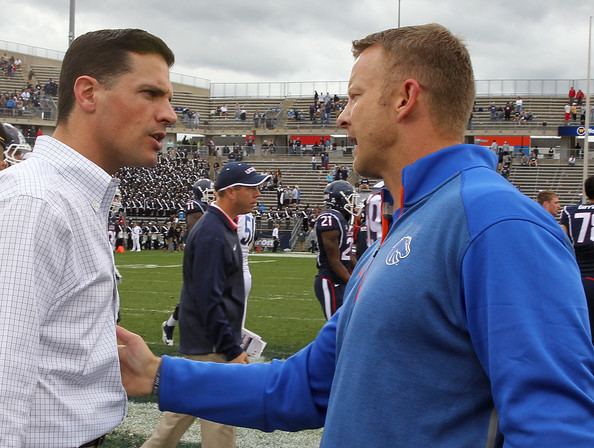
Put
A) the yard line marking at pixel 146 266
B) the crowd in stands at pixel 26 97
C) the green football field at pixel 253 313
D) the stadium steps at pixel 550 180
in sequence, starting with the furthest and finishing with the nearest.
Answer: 1. the crowd in stands at pixel 26 97
2. the stadium steps at pixel 550 180
3. the yard line marking at pixel 146 266
4. the green football field at pixel 253 313

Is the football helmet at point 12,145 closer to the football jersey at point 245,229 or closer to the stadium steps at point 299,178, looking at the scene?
the football jersey at point 245,229

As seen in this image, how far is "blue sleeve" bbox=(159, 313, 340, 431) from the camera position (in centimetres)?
229

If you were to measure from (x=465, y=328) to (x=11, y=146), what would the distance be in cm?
535

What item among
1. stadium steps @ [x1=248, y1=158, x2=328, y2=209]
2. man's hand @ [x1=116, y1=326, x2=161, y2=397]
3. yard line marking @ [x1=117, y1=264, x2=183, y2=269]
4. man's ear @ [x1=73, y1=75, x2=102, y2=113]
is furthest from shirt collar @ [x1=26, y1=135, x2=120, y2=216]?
stadium steps @ [x1=248, y1=158, x2=328, y2=209]

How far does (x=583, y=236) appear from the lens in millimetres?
7926

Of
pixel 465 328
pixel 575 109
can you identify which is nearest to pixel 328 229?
pixel 465 328

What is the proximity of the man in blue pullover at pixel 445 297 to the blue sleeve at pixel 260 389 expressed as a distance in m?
0.02

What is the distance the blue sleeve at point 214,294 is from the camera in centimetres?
517

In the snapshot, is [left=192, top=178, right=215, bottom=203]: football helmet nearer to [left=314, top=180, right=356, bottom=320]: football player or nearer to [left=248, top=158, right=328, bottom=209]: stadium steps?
[left=314, top=180, right=356, bottom=320]: football player

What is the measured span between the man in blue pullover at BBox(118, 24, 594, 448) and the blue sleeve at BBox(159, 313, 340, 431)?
0.05 feet

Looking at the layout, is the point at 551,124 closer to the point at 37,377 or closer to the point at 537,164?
the point at 537,164

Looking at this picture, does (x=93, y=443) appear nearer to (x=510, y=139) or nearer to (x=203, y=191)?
(x=203, y=191)

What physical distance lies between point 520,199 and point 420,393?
430 millimetres

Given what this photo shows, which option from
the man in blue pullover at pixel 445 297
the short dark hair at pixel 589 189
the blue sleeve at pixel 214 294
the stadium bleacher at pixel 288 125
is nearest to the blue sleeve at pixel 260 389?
the man in blue pullover at pixel 445 297
